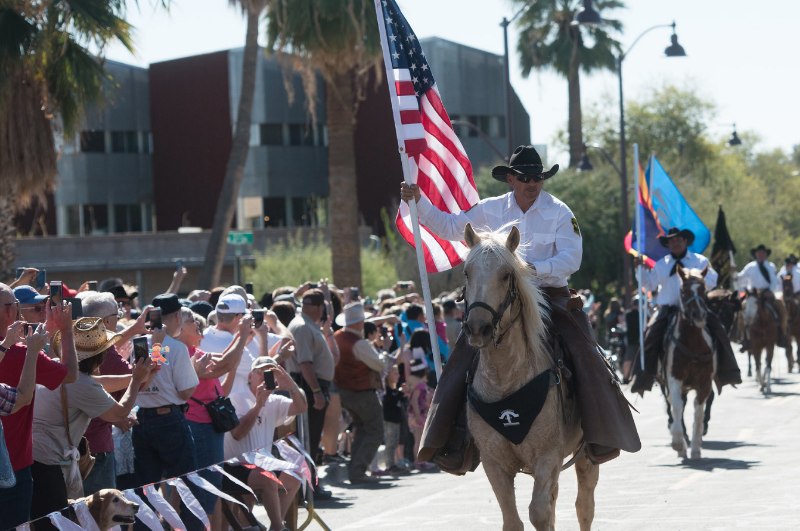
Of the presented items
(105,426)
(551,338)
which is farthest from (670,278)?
(105,426)

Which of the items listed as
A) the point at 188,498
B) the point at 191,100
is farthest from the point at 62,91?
the point at 191,100

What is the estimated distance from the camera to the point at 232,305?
940 centimetres

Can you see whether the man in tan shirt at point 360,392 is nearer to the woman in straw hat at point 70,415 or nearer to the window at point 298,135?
the woman in straw hat at point 70,415

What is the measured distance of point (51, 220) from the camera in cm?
4644

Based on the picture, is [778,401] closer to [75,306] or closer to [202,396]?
[202,396]

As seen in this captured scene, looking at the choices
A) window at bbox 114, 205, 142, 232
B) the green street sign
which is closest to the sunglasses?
the green street sign

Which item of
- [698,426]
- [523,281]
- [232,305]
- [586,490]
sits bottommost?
[698,426]

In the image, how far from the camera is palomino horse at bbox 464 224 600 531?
5906 millimetres

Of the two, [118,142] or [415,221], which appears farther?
[118,142]

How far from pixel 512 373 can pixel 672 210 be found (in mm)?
10107

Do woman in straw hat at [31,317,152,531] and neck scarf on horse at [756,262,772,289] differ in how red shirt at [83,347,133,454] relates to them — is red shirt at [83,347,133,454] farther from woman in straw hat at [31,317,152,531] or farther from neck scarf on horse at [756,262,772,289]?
neck scarf on horse at [756,262,772,289]

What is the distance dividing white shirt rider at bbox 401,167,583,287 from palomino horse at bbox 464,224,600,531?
0.35 metres

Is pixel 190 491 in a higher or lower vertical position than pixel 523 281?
lower

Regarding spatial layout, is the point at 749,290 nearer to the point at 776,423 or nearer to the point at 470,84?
the point at 776,423
